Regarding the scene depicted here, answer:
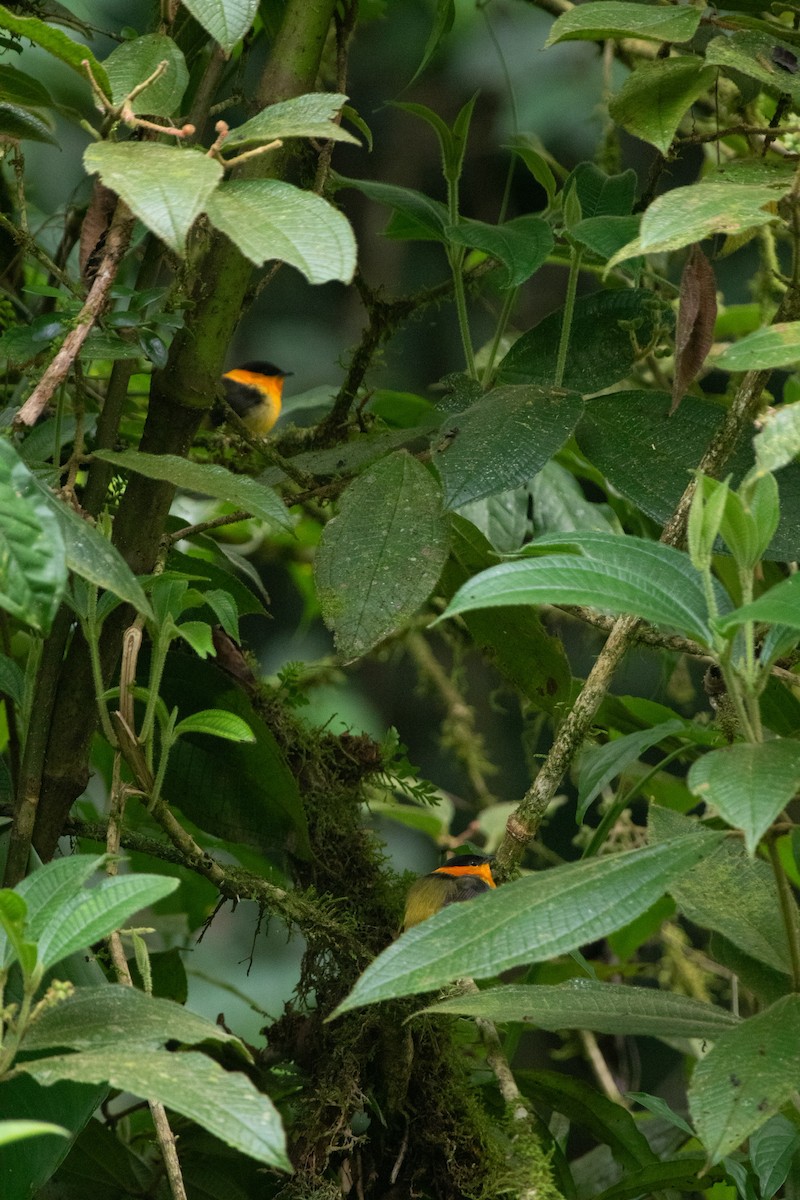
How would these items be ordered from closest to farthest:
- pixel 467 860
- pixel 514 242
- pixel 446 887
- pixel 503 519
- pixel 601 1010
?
1. pixel 601 1010
2. pixel 514 242
3. pixel 446 887
4. pixel 467 860
5. pixel 503 519

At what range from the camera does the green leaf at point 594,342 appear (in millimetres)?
1072

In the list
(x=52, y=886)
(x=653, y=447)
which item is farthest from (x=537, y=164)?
(x=52, y=886)

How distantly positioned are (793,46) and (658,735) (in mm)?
554

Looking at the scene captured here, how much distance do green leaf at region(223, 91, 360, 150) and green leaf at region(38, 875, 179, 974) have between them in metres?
0.40

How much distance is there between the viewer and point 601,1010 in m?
0.76

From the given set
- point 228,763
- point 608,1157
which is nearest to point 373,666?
point 608,1157

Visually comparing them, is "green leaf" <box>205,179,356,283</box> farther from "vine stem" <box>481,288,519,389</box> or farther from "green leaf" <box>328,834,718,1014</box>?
"vine stem" <box>481,288,519,389</box>

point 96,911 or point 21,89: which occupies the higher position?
point 21,89

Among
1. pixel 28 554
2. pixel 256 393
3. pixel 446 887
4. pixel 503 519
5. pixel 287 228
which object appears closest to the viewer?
pixel 28 554

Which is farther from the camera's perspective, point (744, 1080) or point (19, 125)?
point (19, 125)

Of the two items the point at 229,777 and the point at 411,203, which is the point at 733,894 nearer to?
the point at 229,777

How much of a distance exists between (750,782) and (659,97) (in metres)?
0.57

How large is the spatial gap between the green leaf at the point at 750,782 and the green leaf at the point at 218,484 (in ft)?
0.97

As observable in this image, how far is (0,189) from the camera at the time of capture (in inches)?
54.3
